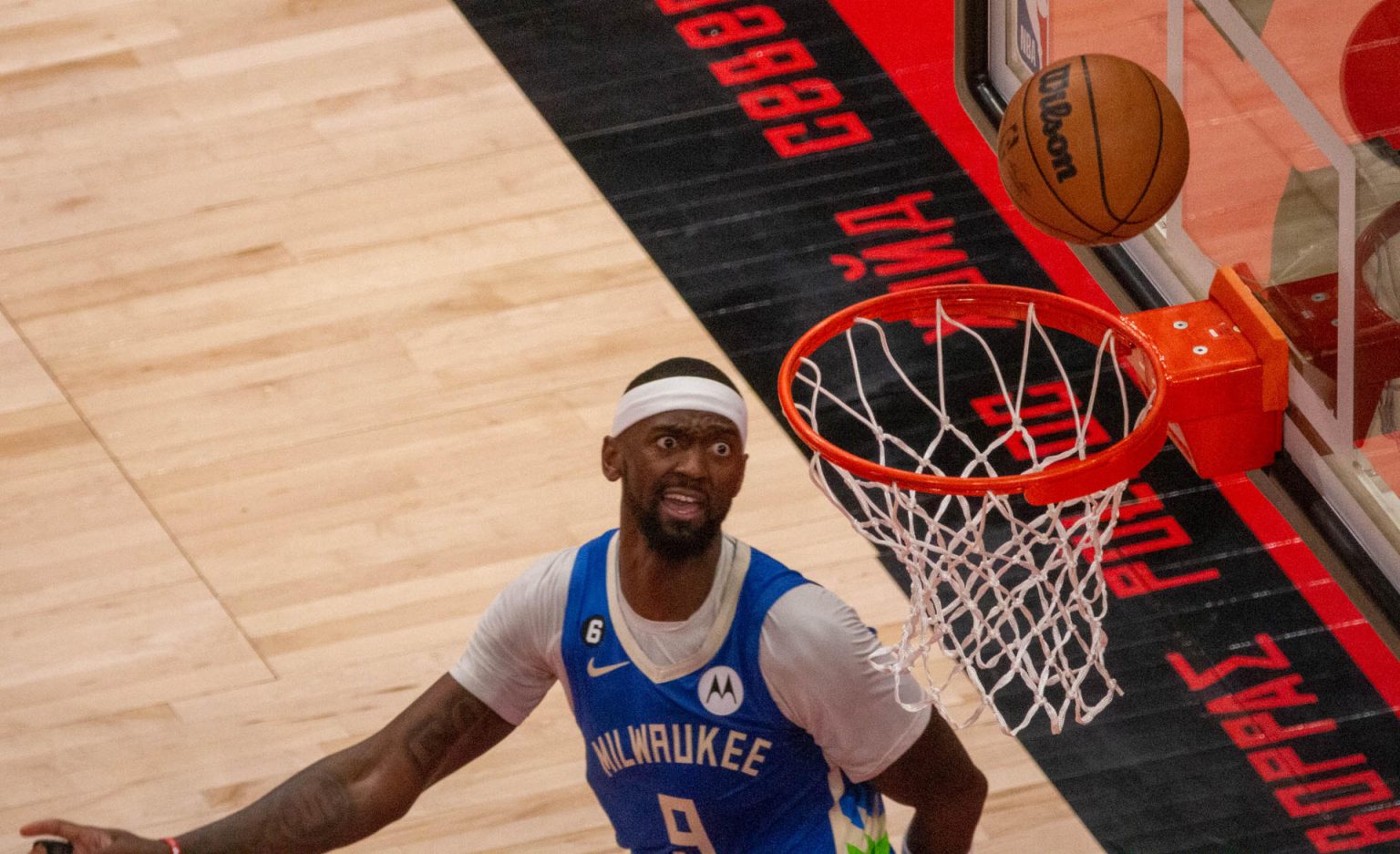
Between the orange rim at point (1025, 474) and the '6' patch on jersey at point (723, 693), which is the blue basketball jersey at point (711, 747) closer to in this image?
the '6' patch on jersey at point (723, 693)

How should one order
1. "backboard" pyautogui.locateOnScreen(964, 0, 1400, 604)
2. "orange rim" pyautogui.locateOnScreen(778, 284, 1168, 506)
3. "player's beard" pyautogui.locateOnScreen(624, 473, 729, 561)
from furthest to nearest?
"backboard" pyautogui.locateOnScreen(964, 0, 1400, 604)
"orange rim" pyautogui.locateOnScreen(778, 284, 1168, 506)
"player's beard" pyautogui.locateOnScreen(624, 473, 729, 561)

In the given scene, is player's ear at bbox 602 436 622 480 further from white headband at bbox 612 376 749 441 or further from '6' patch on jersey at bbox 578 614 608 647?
'6' patch on jersey at bbox 578 614 608 647

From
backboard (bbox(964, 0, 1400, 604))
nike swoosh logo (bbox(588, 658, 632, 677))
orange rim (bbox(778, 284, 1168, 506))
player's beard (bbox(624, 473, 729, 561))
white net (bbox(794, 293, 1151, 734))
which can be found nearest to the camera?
player's beard (bbox(624, 473, 729, 561))

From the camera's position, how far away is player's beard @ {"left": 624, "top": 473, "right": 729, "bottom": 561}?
3.42m

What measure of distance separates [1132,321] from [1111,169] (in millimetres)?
479

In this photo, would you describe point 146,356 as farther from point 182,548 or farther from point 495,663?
point 495,663

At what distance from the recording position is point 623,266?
6148 mm

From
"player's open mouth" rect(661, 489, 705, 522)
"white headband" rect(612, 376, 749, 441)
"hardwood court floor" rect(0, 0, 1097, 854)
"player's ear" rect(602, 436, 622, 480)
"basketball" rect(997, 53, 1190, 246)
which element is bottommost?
"hardwood court floor" rect(0, 0, 1097, 854)

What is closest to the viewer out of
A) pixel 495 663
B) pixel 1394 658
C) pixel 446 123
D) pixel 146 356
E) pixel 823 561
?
pixel 495 663

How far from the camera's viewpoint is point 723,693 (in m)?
3.48

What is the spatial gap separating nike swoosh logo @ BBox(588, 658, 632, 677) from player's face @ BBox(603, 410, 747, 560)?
0.21 metres

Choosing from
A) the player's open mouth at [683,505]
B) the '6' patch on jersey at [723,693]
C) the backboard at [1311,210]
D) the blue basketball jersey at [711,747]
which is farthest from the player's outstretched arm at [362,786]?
the backboard at [1311,210]

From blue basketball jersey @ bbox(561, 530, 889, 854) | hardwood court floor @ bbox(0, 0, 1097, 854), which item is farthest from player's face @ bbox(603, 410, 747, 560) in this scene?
hardwood court floor @ bbox(0, 0, 1097, 854)

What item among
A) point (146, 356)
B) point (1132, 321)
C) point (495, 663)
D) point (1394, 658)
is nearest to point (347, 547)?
point (146, 356)
